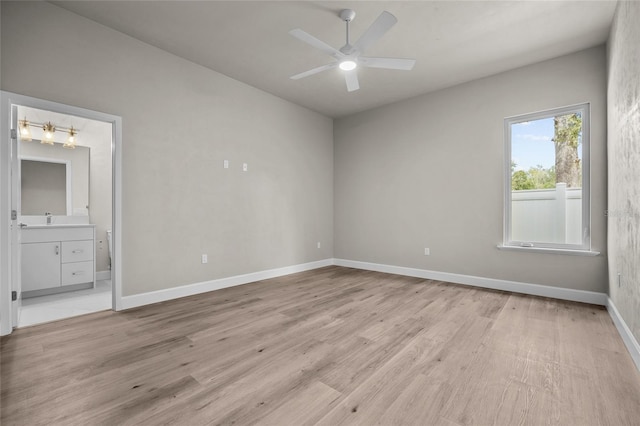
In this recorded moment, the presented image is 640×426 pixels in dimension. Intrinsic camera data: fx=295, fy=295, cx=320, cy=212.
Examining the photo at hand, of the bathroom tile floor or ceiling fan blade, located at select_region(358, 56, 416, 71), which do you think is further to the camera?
the bathroom tile floor

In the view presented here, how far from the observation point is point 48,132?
14.4ft

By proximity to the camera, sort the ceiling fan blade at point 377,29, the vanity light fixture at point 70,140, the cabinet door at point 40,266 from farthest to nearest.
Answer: the vanity light fixture at point 70,140 → the cabinet door at point 40,266 → the ceiling fan blade at point 377,29

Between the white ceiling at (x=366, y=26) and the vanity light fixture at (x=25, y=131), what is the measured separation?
8.01 ft

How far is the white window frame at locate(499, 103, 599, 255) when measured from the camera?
11.0ft

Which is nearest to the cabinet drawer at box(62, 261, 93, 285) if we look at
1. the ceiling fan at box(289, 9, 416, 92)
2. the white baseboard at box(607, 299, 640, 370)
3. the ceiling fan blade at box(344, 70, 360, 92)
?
the ceiling fan at box(289, 9, 416, 92)

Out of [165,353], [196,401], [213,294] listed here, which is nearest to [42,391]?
[165,353]

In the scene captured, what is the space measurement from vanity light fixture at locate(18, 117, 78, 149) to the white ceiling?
8.02 ft

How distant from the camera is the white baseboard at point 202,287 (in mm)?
3205

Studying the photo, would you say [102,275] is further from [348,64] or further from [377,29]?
[377,29]

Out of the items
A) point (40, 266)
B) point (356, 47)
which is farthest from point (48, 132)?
point (356, 47)

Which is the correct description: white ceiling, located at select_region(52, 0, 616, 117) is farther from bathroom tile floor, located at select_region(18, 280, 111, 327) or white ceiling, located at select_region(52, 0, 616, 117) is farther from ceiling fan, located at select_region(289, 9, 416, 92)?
bathroom tile floor, located at select_region(18, 280, 111, 327)

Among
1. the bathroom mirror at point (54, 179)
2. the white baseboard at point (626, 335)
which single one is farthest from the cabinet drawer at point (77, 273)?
the white baseboard at point (626, 335)

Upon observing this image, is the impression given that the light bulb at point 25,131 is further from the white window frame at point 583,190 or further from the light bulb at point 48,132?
the white window frame at point 583,190

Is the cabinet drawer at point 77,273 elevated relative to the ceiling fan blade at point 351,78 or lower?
lower
